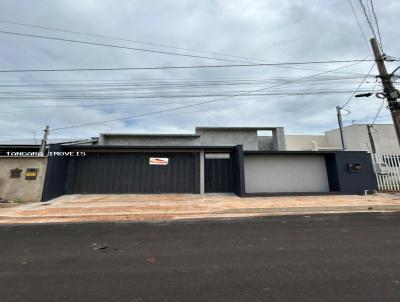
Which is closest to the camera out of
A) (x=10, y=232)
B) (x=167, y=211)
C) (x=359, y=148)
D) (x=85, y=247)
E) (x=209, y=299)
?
(x=209, y=299)

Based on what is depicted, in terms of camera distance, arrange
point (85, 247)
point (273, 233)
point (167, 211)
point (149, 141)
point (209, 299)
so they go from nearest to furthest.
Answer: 1. point (209, 299)
2. point (85, 247)
3. point (273, 233)
4. point (167, 211)
5. point (149, 141)

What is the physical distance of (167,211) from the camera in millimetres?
8070

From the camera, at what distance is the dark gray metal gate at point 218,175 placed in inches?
508

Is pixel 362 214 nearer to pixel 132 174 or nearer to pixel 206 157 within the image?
pixel 206 157

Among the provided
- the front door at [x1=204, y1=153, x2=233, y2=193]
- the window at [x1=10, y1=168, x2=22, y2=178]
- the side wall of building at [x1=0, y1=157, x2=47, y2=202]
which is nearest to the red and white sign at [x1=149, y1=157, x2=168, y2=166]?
the front door at [x1=204, y1=153, x2=233, y2=193]

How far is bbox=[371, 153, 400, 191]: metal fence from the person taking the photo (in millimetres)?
12047

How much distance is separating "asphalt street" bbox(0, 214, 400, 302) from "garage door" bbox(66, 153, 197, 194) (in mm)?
6371

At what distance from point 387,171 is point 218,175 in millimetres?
9985

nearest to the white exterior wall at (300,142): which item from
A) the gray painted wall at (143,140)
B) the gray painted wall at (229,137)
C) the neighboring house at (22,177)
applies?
the gray painted wall at (229,137)

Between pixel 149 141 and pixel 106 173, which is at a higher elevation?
pixel 149 141

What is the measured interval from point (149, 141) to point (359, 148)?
26.4 meters

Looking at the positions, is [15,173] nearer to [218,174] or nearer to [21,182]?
[21,182]

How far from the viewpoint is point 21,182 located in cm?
1062

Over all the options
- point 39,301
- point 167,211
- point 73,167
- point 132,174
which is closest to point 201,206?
point 167,211
